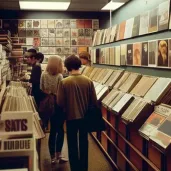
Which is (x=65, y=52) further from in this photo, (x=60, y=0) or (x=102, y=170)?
(x=102, y=170)

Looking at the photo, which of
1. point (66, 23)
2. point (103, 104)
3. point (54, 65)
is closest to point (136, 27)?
point (103, 104)

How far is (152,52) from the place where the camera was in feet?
11.8

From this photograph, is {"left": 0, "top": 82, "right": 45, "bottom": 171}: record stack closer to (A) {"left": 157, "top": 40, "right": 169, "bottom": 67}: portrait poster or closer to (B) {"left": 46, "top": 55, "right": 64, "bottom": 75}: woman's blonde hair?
(A) {"left": 157, "top": 40, "right": 169, "bottom": 67}: portrait poster

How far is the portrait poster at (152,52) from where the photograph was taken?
3.52m

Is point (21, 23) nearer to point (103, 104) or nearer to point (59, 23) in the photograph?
point (59, 23)

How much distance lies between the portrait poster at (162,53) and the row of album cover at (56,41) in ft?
15.1

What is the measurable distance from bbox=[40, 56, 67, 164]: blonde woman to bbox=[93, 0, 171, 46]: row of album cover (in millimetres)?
1018

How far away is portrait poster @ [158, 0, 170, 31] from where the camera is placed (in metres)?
3.22

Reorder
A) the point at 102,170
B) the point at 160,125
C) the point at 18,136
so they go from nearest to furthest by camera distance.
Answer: the point at 18,136 < the point at 160,125 < the point at 102,170

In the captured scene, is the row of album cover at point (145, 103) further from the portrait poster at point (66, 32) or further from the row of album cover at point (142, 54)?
the portrait poster at point (66, 32)

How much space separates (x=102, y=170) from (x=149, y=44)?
1570mm

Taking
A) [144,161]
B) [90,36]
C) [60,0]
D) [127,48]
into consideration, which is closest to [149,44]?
[127,48]

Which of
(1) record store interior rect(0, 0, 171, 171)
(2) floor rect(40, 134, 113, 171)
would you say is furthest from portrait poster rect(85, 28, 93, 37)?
(2) floor rect(40, 134, 113, 171)

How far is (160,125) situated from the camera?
2.44 meters
